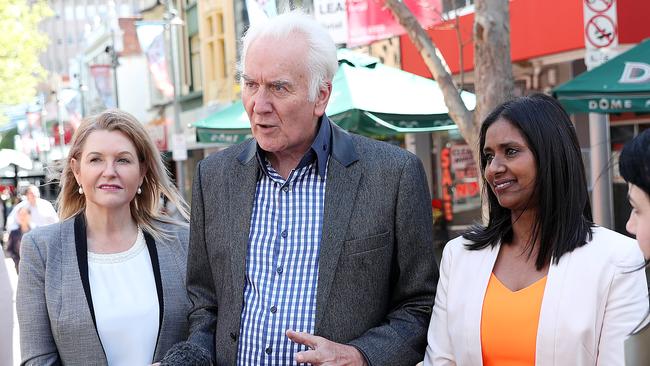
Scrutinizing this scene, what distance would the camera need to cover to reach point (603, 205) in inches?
336

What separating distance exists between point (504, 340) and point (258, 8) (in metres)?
8.50

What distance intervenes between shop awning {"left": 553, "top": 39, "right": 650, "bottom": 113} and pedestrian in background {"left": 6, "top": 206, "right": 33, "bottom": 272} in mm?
12123

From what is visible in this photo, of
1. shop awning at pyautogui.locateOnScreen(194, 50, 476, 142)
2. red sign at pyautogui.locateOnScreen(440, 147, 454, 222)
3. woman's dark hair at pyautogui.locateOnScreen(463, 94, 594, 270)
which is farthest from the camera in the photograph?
red sign at pyautogui.locateOnScreen(440, 147, 454, 222)

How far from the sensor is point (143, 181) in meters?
4.10

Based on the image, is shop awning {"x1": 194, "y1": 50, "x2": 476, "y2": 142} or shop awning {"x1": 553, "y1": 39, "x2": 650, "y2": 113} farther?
shop awning {"x1": 194, "y1": 50, "x2": 476, "y2": 142}

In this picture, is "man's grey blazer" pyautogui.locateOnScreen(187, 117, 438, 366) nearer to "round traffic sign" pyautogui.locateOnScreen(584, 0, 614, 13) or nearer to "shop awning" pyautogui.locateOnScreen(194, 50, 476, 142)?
"round traffic sign" pyautogui.locateOnScreen(584, 0, 614, 13)

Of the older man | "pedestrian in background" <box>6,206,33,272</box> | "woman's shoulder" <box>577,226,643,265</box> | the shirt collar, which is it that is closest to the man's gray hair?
the older man

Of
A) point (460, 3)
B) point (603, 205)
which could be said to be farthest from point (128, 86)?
point (603, 205)

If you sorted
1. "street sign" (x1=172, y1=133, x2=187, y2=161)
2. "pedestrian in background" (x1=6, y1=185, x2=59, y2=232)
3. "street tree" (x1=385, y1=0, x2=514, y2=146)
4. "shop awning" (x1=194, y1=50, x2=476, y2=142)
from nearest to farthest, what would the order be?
1. "street tree" (x1=385, y1=0, x2=514, y2=146)
2. "shop awning" (x1=194, y1=50, x2=476, y2=142)
3. "pedestrian in background" (x1=6, y1=185, x2=59, y2=232)
4. "street sign" (x1=172, y1=133, x2=187, y2=161)

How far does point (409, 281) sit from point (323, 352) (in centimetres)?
44

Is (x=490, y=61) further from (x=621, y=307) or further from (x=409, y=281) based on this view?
(x=621, y=307)

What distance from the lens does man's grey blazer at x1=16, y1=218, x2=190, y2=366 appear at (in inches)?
142

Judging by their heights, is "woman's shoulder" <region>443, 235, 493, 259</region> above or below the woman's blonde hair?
below

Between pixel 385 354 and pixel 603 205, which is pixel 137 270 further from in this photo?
pixel 603 205
